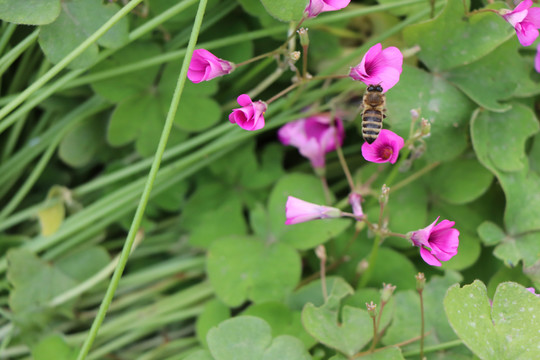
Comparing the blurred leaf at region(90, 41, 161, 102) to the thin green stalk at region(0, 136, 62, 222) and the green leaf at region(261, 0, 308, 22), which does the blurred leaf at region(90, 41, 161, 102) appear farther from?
the green leaf at region(261, 0, 308, 22)

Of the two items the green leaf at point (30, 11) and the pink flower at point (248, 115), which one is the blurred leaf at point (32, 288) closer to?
the green leaf at point (30, 11)

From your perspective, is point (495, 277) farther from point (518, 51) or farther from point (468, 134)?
point (518, 51)

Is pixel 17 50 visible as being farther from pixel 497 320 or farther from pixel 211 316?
pixel 497 320

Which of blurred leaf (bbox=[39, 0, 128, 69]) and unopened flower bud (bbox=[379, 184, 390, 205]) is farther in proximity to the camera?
blurred leaf (bbox=[39, 0, 128, 69])

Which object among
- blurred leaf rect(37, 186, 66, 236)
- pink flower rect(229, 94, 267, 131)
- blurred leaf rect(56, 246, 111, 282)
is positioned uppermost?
pink flower rect(229, 94, 267, 131)

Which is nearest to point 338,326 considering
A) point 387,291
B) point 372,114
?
point 387,291

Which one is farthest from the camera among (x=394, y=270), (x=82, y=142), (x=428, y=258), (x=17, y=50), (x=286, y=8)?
(x=82, y=142)

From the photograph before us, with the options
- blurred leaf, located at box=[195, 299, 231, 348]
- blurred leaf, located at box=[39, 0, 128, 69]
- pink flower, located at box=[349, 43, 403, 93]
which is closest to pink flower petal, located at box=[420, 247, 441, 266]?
pink flower, located at box=[349, 43, 403, 93]
